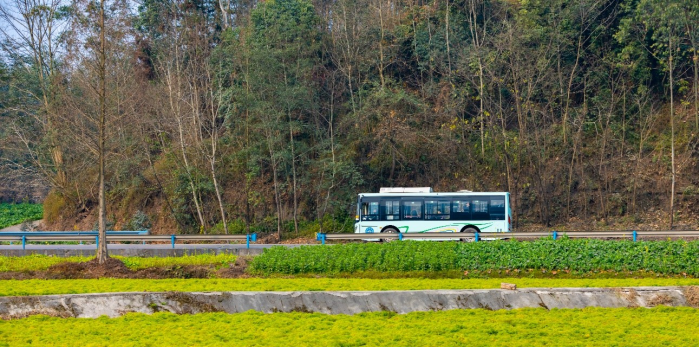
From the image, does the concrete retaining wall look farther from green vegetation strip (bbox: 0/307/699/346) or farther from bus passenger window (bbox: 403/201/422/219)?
bus passenger window (bbox: 403/201/422/219)

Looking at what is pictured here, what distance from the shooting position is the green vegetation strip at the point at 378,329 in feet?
35.7

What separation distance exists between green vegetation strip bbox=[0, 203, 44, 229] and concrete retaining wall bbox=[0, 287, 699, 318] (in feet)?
144

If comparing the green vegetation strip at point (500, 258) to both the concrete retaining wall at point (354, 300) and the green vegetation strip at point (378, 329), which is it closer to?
the concrete retaining wall at point (354, 300)

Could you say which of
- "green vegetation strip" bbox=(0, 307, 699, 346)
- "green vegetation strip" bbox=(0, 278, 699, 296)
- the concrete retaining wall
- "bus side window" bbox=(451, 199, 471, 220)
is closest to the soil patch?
"green vegetation strip" bbox=(0, 278, 699, 296)

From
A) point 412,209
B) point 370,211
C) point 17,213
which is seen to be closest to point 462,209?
point 412,209

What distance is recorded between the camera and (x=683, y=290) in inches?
567

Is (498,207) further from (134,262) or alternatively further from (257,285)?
(257,285)

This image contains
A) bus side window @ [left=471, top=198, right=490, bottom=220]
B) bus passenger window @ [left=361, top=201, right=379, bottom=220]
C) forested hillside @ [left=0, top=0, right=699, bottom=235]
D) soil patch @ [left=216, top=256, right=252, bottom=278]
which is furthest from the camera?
forested hillside @ [left=0, top=0, right=699, bottom=235]

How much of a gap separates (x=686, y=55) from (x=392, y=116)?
17.5 meters

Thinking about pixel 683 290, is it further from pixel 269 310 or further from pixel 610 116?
pixel 610 116

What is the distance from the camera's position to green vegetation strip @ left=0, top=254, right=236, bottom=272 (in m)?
20.6

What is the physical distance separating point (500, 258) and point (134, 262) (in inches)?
468

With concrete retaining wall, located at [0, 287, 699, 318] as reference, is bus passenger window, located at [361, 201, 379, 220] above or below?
above

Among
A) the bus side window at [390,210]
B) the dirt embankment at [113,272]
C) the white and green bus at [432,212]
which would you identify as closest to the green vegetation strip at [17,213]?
the white and green bus at [432,212]
